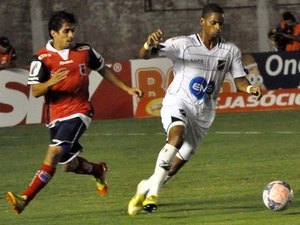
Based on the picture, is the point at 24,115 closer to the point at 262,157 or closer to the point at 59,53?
the point at 262,157

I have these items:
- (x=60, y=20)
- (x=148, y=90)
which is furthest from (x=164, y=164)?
(x=148, y=90)

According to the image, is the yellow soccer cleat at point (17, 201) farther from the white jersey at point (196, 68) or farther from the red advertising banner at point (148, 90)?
the red advertising banner at point (148, 90)

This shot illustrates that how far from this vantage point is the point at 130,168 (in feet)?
53.3

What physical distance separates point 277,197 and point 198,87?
146cm

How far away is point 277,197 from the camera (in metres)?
11.3

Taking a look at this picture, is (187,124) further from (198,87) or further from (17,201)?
(17,201)

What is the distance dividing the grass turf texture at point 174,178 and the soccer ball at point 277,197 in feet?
0.31

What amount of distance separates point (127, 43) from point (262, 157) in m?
22.2

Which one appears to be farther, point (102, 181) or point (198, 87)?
point (102, 181)

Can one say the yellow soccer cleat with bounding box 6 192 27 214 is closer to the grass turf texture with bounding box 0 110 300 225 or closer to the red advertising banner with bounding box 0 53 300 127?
the grass turf texture with bounding box 0 110 300 225

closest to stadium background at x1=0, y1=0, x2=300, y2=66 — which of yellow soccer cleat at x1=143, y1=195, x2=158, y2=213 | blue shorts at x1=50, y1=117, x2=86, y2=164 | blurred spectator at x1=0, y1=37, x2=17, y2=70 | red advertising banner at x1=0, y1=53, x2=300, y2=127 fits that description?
blurred spectator at x1=0, y1=37, x2=17, y2=70

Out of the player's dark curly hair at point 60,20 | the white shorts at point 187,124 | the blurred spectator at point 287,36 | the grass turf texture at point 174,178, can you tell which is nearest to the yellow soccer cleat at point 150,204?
the grass turf texture at point 174,178

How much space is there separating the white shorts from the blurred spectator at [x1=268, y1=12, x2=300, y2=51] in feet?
52.0

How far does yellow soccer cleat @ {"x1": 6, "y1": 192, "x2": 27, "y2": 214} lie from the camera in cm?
1124
